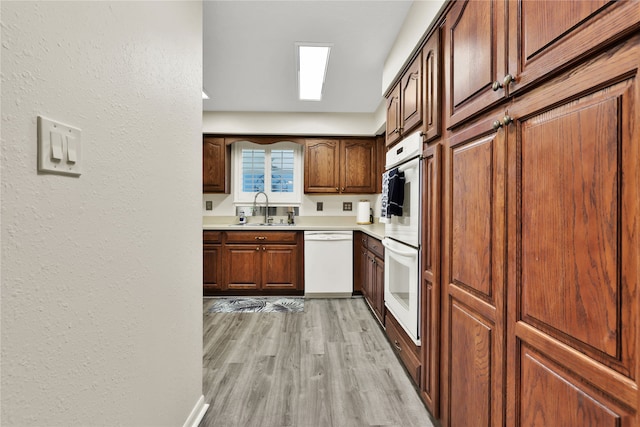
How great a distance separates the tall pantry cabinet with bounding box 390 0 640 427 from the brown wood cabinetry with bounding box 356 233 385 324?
1.45 m

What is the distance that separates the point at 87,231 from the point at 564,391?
4.24 feet

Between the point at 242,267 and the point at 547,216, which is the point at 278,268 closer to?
the point at 242,267

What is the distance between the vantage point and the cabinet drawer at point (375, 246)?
9.82 feet

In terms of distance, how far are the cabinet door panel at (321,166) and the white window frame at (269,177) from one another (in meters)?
0.35

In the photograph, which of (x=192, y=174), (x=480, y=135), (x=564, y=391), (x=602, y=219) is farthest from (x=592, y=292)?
(x=192, y=174)

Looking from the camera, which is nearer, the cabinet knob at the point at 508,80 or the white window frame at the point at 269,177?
the cabinet knob at the point at 508,80

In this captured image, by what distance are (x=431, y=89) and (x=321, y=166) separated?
2.83m

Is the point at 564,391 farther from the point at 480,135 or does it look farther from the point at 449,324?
the point at 480,135

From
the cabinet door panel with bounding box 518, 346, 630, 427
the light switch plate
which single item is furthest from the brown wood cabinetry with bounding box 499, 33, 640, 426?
the light switch plate

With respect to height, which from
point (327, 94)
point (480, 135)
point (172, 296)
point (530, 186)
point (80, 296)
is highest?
point (327, 94)

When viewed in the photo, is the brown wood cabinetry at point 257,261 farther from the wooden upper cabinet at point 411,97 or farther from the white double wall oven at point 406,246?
the wooden upper cabinet at point 411,97

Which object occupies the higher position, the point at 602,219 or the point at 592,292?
the point at 602,219

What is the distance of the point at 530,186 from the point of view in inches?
37.5

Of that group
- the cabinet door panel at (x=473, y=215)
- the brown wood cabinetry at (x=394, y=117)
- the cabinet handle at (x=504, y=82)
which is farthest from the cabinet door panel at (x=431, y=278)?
the brown wood cabinetry at (x=394, y=117)
